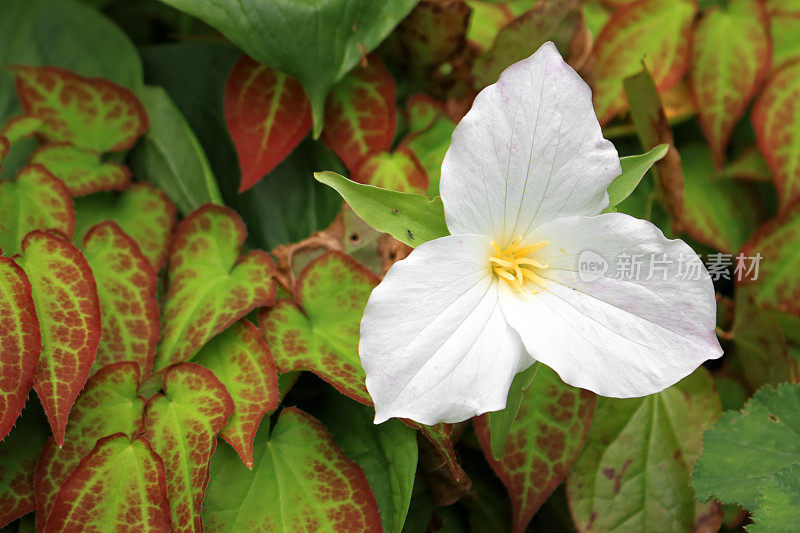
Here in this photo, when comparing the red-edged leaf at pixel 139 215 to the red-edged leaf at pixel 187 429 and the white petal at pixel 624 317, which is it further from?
the white petal at pixel 624 317

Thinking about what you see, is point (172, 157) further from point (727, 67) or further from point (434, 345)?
point (727, 67)

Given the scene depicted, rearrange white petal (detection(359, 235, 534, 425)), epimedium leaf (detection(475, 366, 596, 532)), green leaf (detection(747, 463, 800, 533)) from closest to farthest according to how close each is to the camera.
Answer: white petal (detection(359, 235, 534, 425)) < green leaf (detection(747, 463, 800, 533)) < epimedium leaf (detection(475, 366, 596, 532))

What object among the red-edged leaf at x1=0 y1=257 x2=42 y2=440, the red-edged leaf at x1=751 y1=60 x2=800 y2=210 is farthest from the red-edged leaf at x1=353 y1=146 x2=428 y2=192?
the red-edged leaf at x1=751 y1=60 x2=800 y2=210

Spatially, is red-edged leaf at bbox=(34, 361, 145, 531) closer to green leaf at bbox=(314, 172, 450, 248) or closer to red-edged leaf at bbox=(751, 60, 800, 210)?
green leaf at bbox=(314, 172, 450, 248)

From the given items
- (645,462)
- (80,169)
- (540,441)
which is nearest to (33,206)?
(80,169)

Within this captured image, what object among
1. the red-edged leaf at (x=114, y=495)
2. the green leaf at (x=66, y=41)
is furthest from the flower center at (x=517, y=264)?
the green leaf at (x=66, y=41)

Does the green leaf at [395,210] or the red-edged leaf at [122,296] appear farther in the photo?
the red-edged leaf at [122,296]

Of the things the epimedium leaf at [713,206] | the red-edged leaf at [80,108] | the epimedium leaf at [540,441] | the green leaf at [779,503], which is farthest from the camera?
the epimedium leaf at [713,206]
